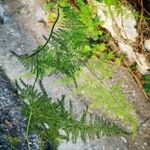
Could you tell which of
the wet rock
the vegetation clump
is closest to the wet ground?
the vegetation clump

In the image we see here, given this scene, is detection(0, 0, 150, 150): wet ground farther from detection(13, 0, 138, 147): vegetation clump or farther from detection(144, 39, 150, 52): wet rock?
detection(144, 39, 150, 52): wet rock

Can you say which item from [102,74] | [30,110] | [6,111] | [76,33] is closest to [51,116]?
[30,110]

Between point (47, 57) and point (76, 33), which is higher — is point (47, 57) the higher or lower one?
the lower one

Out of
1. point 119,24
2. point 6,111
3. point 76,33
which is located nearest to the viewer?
point 76,33

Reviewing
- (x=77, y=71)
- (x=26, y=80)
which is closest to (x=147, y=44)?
(x=77, y=71)

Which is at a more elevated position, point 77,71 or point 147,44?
point 147,44

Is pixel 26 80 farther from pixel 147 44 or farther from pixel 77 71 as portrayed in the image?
pixel 147 44

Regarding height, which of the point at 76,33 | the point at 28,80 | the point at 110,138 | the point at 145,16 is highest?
the point at 76,33

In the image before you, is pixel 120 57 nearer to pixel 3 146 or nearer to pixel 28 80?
pixel 28 80
